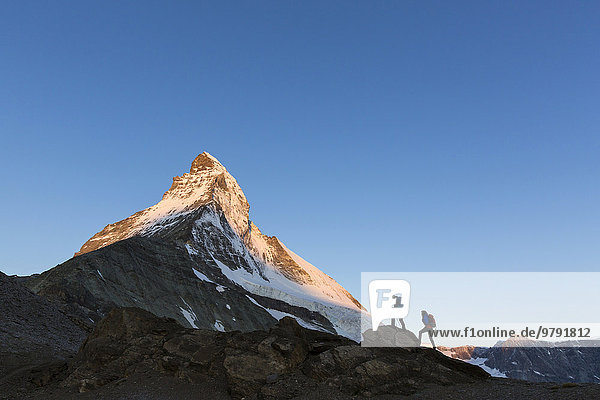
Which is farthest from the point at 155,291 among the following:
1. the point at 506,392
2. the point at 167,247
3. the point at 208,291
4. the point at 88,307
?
the point at 506,392

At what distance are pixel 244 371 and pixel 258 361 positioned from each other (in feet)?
2.27

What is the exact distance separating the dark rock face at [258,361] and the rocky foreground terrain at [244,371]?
40 mm

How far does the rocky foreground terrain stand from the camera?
15398mm

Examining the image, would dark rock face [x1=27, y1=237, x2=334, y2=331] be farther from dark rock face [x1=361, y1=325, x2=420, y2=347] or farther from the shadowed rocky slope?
dark rock face [x1=361, y1=325, x2=420, y2=347]

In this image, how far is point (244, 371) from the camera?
17.0 meters

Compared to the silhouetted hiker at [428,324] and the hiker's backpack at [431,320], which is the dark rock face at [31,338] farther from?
the hiker's backpack at [431,320]

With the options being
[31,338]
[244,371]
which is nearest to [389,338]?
[244,371]

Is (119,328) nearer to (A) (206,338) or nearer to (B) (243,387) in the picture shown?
(A) (206,338)

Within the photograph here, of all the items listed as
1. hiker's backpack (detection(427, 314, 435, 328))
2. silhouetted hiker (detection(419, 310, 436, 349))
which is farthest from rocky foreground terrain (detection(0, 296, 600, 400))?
hiker's backpack (detection(427, 314, 435, 328))

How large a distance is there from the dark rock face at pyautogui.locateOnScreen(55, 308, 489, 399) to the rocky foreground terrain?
0.04 m

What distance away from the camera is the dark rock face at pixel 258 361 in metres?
16.0

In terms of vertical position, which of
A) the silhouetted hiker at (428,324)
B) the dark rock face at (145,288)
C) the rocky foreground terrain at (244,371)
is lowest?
the rocky foreground terrain at (244,371)

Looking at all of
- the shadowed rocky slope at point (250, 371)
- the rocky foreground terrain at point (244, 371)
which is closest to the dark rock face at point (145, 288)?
the rocky foreground terrain at point (244, 371)

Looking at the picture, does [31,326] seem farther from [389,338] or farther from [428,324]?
[428,324]
